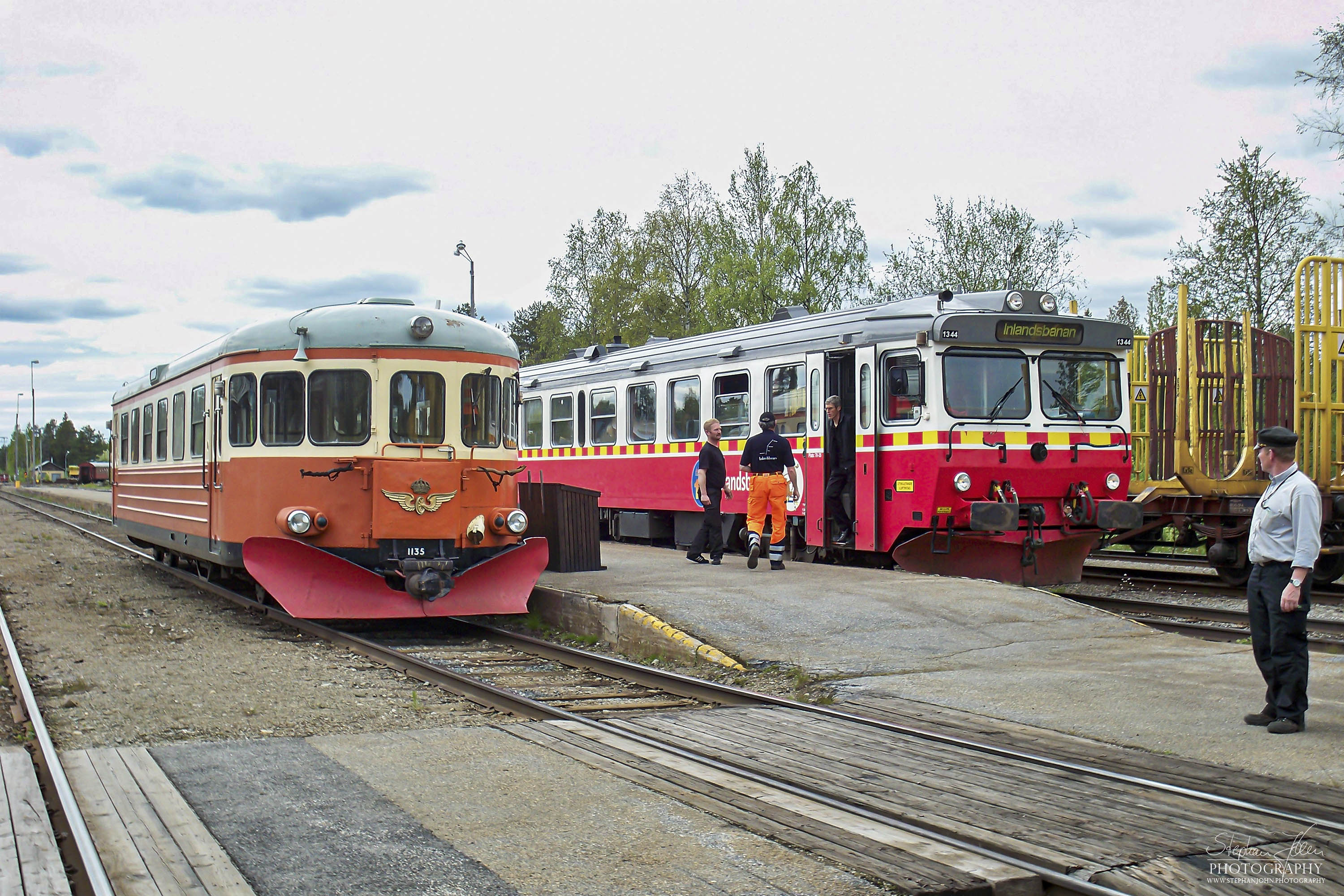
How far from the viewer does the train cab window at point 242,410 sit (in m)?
11.6

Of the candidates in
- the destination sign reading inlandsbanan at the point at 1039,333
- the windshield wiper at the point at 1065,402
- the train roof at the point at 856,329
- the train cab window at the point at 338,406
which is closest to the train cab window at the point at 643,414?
the train roof at the point at 856,329

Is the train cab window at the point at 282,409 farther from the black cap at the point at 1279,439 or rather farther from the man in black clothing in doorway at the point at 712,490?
the black cap at the point at 1279,439

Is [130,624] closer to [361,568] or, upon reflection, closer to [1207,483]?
[361,568]

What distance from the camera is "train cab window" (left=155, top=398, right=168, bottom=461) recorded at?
48.9 feet

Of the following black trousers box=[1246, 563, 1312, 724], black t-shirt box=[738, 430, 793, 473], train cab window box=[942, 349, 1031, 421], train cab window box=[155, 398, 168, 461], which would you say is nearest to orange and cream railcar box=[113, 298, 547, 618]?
black t-shirt box=[738, 430, 793, 473]

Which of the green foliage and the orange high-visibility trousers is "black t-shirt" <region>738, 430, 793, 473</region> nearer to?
the orange high-visibility trousers

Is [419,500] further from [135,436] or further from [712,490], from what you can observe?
[135,436]

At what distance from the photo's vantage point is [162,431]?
1523 cm

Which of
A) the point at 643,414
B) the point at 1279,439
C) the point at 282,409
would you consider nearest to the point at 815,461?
the point at 643,414

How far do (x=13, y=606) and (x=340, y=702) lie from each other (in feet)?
24.6

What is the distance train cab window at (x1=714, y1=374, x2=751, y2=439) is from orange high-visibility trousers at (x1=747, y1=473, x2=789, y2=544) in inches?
108

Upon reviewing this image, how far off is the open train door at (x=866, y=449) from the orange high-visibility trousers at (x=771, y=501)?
1.10 m

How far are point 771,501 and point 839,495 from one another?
57.4 inches

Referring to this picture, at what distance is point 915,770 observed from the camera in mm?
5773
